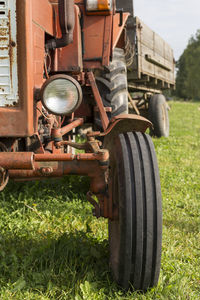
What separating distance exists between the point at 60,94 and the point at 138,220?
32.8 inches

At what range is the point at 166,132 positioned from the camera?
783 cm

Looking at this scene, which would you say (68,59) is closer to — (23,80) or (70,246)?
(23,80)

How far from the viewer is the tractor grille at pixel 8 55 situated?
6.42ft

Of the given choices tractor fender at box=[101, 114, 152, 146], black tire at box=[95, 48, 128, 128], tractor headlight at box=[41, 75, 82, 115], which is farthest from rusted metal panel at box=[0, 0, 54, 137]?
black tire at box=[95, 48, 128, 128]

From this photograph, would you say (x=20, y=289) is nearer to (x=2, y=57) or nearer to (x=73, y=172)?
(x=73, y=172)

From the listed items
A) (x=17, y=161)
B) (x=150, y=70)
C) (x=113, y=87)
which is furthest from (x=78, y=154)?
(x=150, y=70)

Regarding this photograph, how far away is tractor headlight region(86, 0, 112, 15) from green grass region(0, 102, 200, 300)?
1735 millimetres

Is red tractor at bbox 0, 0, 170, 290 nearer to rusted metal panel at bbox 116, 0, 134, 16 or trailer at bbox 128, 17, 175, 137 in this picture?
rusted metal panel at bbox 116, 0, 134, 16

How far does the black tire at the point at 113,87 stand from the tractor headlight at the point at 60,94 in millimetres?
1479

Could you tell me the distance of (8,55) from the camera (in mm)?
1998

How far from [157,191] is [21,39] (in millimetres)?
1141

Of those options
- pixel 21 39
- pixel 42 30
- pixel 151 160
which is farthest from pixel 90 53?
pixel 151 160

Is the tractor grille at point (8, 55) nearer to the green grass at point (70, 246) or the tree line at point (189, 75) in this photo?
the green grass at point (70, 246)

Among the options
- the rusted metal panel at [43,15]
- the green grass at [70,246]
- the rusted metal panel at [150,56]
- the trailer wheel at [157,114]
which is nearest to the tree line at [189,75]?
the rusted metal panel at [150,56]
